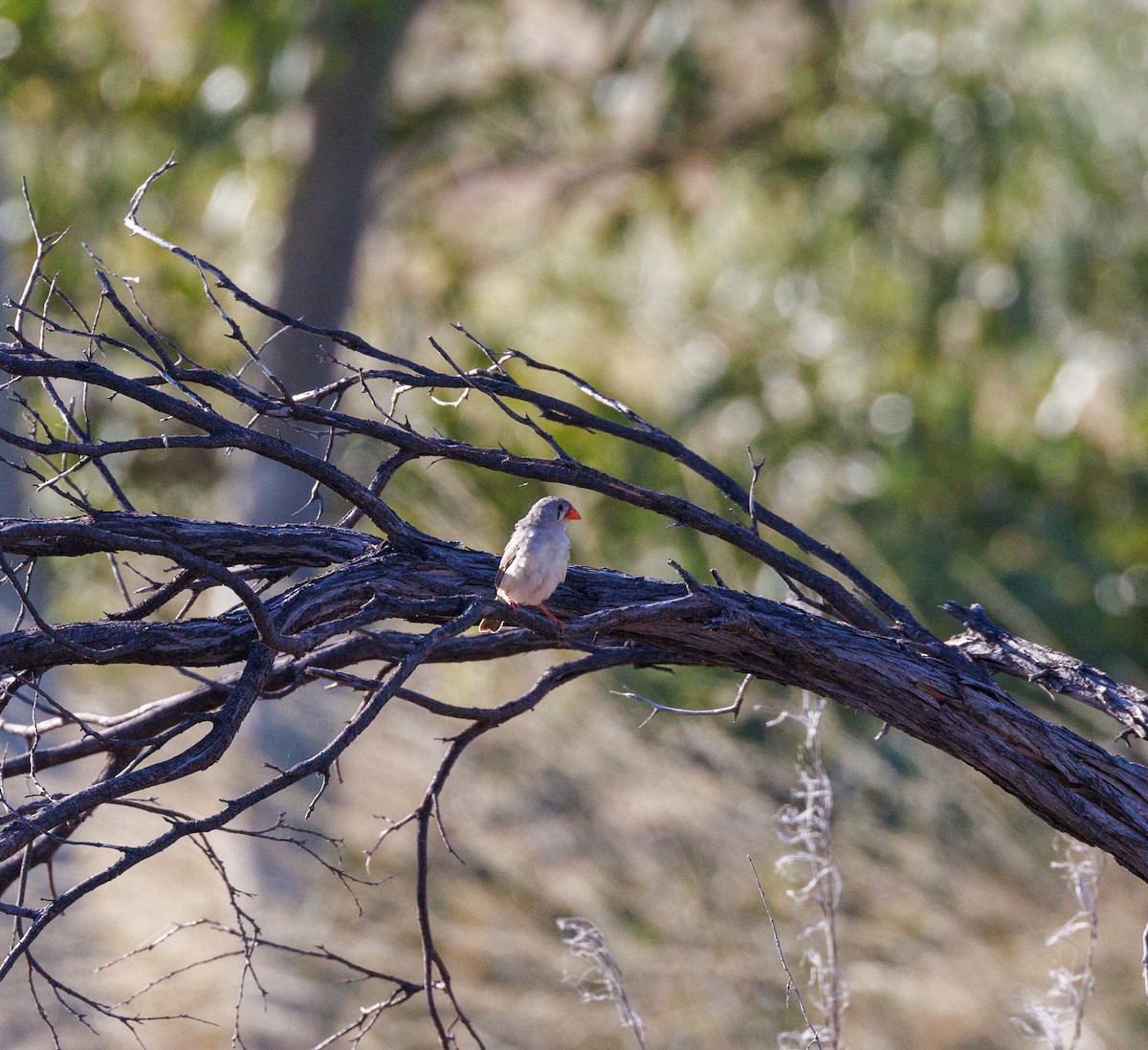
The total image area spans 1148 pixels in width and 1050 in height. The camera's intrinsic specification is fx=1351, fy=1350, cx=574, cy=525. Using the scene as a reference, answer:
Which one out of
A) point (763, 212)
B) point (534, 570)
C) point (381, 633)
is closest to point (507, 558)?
point (534, 570)

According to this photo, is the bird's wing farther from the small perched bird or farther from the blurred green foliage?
the blurred green foliage

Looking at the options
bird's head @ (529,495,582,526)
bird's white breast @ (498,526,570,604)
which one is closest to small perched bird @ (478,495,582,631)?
bird's white breast @ (498,526,570,604)

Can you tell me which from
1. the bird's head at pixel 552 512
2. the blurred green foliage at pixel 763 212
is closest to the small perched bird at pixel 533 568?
the bird's head at pixel 552 512

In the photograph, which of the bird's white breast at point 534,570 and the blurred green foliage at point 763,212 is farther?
the blurred green foliage at point 763,212

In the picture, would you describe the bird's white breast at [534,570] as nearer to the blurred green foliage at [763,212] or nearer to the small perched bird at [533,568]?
the small perched bird at [533,568]

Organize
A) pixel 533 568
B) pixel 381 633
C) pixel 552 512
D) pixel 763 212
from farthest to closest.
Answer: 1. pixel 763 212
2. pixel 552 512
3. pixel 381 633
4. pixel 533 568

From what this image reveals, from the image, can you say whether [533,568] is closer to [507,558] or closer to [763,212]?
Result: [507,558]

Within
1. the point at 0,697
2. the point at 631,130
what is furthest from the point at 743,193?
the point at 0,697

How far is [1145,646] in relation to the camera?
830 cm

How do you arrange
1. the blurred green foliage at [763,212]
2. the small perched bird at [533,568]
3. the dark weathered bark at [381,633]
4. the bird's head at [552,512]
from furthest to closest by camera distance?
the blurred green foliage at [763,212]
the bird's head at [552,512]
the small perched bird at [533,568]
the dark weathered bark at [381,633]

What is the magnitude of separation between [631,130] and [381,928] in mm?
7523

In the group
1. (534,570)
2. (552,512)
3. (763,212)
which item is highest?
(763,212)

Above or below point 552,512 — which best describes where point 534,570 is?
below

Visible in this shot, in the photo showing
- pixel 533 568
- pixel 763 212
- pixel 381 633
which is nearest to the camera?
pixel 533 568
